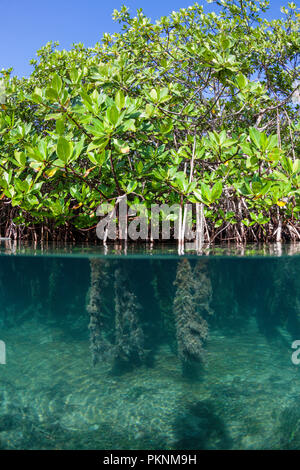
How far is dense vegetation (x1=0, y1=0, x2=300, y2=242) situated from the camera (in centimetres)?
354

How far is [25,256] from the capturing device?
4.82 meters

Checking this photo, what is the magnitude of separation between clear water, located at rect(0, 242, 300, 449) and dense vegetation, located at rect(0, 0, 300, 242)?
74cm

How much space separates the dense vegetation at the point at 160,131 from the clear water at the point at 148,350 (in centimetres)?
74

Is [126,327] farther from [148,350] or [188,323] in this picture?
[188,323]

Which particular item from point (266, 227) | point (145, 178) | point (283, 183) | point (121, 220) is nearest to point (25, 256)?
point (121, 220)

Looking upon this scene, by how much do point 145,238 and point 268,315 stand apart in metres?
2.71

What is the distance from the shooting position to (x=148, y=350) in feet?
17.3

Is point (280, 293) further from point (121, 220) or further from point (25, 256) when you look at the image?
point (25, 256)

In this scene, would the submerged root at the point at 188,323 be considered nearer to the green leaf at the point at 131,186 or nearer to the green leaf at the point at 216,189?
the green leaf at the point at 131,186

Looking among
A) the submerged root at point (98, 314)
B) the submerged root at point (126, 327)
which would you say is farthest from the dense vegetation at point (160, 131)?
the submerged root at point (126, 327)

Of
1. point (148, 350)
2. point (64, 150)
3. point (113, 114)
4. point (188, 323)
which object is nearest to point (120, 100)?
point (113, 114)

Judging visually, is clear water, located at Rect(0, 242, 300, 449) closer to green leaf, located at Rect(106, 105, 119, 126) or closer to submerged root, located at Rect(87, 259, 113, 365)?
submerged root, located at Rect(87, 259, 113, 365)

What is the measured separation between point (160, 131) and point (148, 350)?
9.94 feet

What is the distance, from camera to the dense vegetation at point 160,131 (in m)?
3.54
